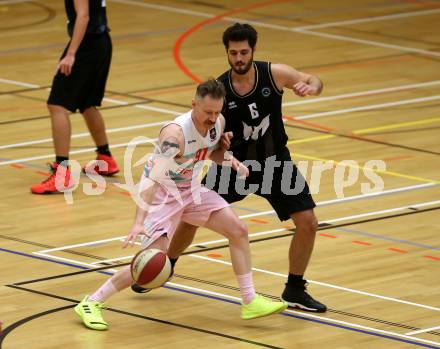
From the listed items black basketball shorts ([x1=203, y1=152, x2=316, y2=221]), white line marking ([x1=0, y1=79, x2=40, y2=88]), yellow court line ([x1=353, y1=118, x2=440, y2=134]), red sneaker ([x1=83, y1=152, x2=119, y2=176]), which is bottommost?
red sneaker ([x1=83, y1=152, x2=119, y2=176])

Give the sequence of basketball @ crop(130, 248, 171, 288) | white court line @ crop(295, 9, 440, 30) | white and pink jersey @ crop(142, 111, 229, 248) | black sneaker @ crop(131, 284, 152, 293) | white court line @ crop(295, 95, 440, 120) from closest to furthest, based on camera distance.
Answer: basketball @ crop(130, 248, 171, 288) < white and pink jersey @ crop(142, 111, 229, 248) < black sneaker @ crop(131, 284, 152, 293) < white court line @ crop(295, 95, 440, 120) < white court line @ crop(295, 9, 440, 30)

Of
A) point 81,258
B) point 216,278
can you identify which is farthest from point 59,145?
point 216,278

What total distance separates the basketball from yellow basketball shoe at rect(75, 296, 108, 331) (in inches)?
14.8

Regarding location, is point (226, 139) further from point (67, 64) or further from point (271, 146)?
point (67, 64)

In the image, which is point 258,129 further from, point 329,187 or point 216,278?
point 329,187

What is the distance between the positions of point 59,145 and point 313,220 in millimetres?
3974

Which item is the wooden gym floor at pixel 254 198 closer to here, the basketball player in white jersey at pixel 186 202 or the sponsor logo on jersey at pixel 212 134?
the basketball player in white jersey at pixel 186 202

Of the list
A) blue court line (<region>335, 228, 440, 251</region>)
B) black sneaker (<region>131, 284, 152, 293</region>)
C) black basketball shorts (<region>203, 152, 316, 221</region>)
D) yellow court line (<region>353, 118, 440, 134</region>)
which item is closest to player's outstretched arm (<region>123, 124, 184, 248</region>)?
black basketball shorts (<region>203, 152, 316, 221</region>)

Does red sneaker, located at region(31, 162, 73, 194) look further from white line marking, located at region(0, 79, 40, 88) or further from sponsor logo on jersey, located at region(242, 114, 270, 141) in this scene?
white line marking, located at region(0, 79, 40, 88)

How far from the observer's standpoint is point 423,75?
17.4 metres

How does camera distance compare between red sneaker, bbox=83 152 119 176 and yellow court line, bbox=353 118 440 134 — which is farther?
yellow court line, bbox=353 118 440 134

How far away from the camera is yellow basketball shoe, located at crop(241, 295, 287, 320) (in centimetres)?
884

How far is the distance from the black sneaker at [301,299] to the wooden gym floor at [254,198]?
0.19ft

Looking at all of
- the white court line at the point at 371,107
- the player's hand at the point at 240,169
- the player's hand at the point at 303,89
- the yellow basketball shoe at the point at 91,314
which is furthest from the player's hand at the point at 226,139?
the white court line at the point at 371,107
